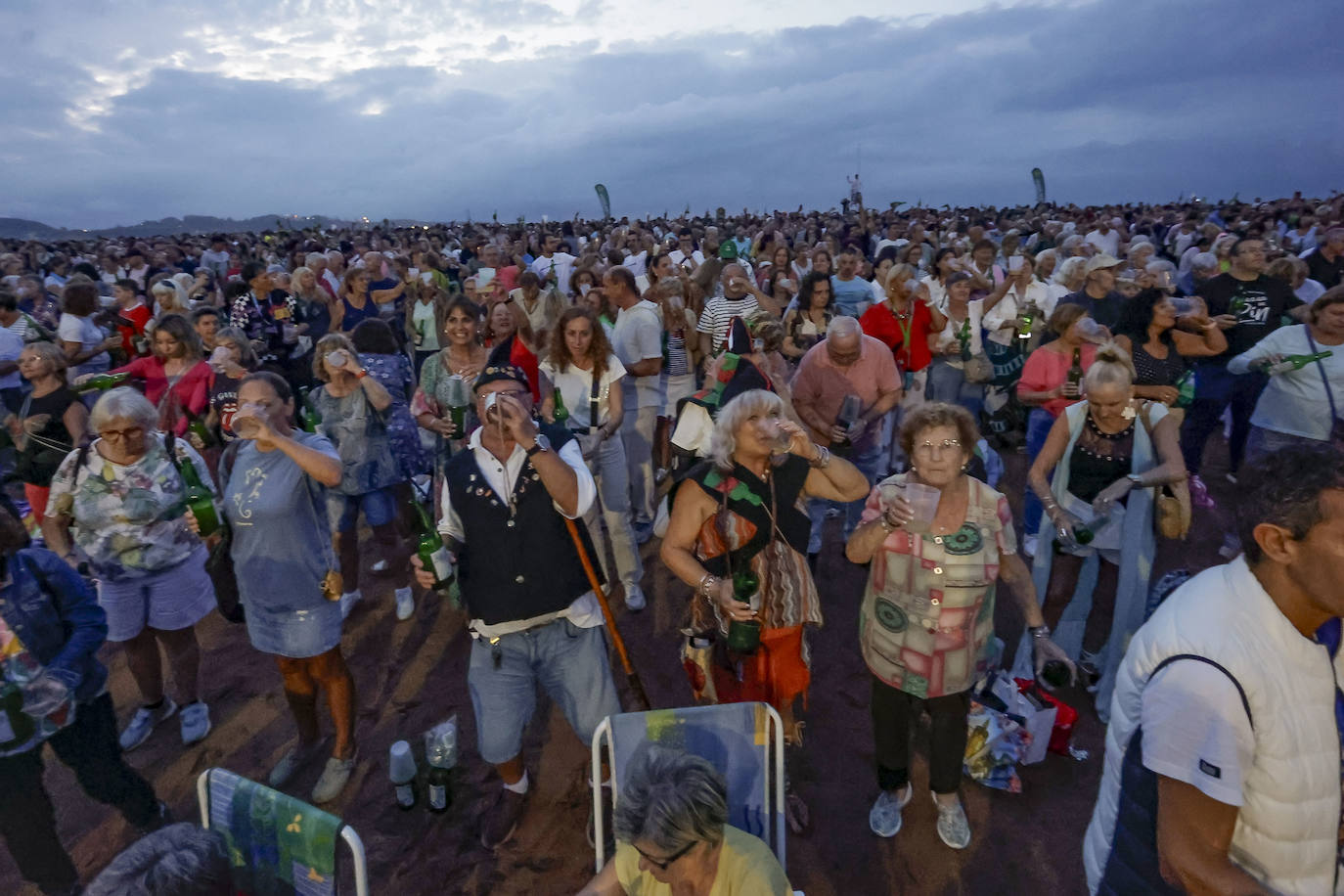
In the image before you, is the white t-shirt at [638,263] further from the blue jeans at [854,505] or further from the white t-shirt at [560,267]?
the blue jeans at [854,505]

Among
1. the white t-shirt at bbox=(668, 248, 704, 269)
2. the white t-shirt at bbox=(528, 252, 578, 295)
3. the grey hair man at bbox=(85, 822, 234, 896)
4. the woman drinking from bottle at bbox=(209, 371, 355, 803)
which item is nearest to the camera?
the grey hair man at bbox=(85, 822, 234, 896)

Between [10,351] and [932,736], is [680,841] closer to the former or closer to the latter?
[932,736]

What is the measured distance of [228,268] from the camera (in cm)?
1477

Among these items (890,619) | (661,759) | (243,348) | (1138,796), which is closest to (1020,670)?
(890,619)

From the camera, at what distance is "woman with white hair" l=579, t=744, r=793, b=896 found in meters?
1.89

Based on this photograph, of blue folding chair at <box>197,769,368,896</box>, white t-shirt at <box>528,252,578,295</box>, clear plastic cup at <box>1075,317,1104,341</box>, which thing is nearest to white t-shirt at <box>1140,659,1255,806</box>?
blue folding chair at <box>197,769,368,896</box>

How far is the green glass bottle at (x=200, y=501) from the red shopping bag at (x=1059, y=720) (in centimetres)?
412

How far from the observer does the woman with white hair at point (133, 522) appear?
11.3 ft

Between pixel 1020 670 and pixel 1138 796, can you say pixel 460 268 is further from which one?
pixel 1138 796

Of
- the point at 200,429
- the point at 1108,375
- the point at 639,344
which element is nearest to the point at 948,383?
the point at 639,344

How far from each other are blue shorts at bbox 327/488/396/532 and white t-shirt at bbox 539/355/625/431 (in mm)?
1543

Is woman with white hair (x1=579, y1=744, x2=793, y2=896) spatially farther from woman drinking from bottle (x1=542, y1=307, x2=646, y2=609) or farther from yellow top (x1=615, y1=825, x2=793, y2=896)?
woman drinking from bottle (x1=542, y1=307, x2=646, y2=609)

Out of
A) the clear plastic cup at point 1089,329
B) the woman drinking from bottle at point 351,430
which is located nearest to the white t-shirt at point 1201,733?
the clear plastic cup at point 1089,329

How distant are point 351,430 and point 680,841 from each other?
12.7 feet
